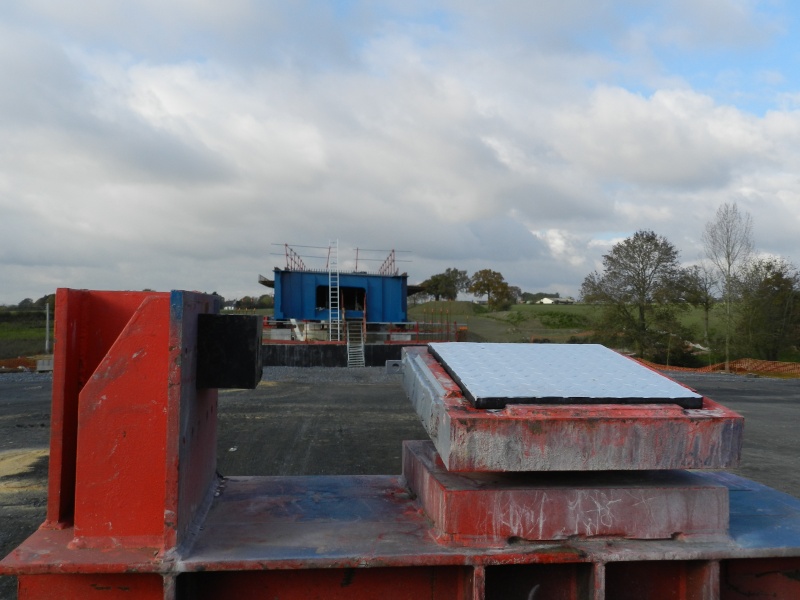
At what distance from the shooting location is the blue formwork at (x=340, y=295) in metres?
22.6

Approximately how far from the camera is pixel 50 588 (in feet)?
7.50

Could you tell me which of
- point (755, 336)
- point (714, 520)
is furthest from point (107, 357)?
point (755, 336)

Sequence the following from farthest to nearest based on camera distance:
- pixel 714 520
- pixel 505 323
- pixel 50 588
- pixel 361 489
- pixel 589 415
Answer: pixel 505 323, pixel 361 489, pixel 714 520, pixel 589 415, pixel 50 588

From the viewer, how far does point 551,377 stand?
9.75ft

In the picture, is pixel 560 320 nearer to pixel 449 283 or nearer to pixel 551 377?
pixel 449 283

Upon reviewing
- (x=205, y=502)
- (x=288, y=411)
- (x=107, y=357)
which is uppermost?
(x=107, y=357)

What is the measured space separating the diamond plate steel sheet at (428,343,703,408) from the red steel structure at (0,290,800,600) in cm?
8

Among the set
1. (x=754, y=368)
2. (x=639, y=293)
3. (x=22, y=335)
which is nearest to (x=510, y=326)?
(x=639, y=293)

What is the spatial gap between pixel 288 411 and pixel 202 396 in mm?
7757

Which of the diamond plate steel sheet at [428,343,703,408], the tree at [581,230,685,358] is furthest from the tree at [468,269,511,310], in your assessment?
the diamond plate steel sheet at [428,343,703,408]

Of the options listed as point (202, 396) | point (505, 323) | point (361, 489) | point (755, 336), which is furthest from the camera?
point (505, 323)

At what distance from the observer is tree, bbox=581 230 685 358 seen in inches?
1042

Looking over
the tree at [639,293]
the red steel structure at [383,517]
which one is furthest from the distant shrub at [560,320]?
the red steel structure at [383,517]

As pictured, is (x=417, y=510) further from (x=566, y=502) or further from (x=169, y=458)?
(x=169, y=458)
